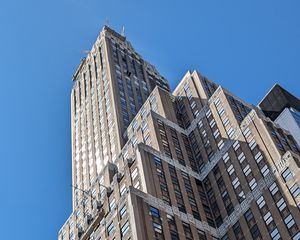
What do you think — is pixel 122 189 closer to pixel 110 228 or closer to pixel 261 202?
pixel 110 228

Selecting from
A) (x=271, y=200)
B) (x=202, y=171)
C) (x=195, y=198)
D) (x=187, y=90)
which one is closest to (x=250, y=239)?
(x=271, y=200)

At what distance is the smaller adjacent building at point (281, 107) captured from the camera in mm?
140375

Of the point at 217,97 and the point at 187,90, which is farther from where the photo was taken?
the point at 187,90

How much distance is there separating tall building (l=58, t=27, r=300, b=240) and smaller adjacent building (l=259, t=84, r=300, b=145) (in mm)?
21557

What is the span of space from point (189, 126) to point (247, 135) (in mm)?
20861

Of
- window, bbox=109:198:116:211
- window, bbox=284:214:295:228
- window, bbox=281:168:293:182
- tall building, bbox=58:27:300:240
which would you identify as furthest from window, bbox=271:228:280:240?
window, bbox=109:198:116:211

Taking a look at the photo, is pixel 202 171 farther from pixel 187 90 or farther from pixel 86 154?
pixel 86 154

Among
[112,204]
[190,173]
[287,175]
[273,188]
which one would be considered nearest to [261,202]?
[273,188]

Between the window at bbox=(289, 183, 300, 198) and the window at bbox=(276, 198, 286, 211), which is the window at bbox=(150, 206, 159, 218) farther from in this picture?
the window at bbox=(289, 183, 300, 198)

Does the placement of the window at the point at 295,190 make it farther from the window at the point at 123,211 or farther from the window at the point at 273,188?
the window at the point at 123,211

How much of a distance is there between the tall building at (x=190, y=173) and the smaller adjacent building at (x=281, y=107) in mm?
21557

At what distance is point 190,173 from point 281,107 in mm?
53308

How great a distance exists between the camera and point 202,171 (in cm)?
10800

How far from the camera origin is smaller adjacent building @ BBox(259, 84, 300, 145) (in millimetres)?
140375
